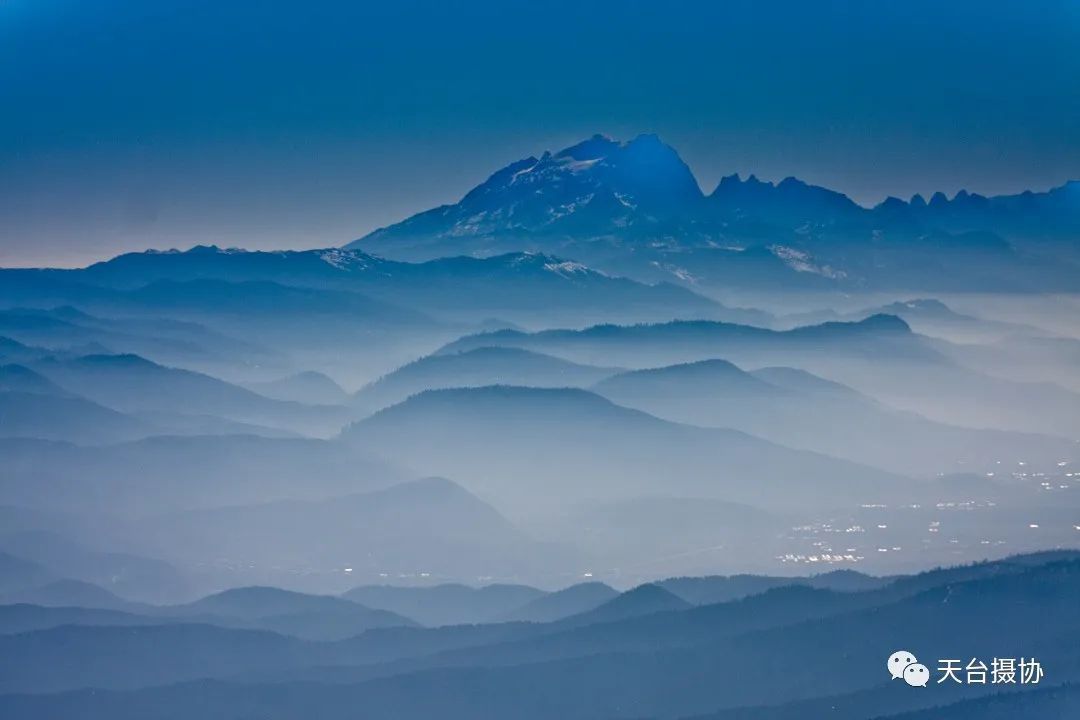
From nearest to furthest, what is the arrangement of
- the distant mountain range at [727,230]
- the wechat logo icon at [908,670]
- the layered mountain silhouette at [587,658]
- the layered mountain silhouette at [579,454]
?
the wechat logo icon at [908,670]
the layered mountain silhouette at [587,658]
the layered mountain silhouette at [579,454]
the distant mountain range at [727,230]

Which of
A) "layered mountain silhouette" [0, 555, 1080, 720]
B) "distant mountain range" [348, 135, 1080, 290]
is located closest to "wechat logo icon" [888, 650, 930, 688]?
"layered mountain silhouette" [0, 555, 1080, 720]

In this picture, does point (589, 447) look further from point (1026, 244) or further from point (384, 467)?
point (1026, 244)

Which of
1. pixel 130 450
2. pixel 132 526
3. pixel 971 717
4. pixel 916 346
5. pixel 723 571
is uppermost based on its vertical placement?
pixel 916 346

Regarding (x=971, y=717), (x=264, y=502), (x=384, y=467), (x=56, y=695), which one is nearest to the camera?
(x=971, y=717)

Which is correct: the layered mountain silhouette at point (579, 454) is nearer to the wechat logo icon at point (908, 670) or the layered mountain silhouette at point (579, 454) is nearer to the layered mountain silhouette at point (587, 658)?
the layered mountain silhouette at point (587, 658)

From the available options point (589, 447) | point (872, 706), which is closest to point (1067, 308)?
point (589, 447)

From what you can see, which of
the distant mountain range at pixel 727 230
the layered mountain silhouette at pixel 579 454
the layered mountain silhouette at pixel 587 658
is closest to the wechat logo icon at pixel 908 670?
the layered mountain silhouette at pixel 587 658

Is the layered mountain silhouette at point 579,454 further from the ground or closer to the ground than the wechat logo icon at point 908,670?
further from the ground
